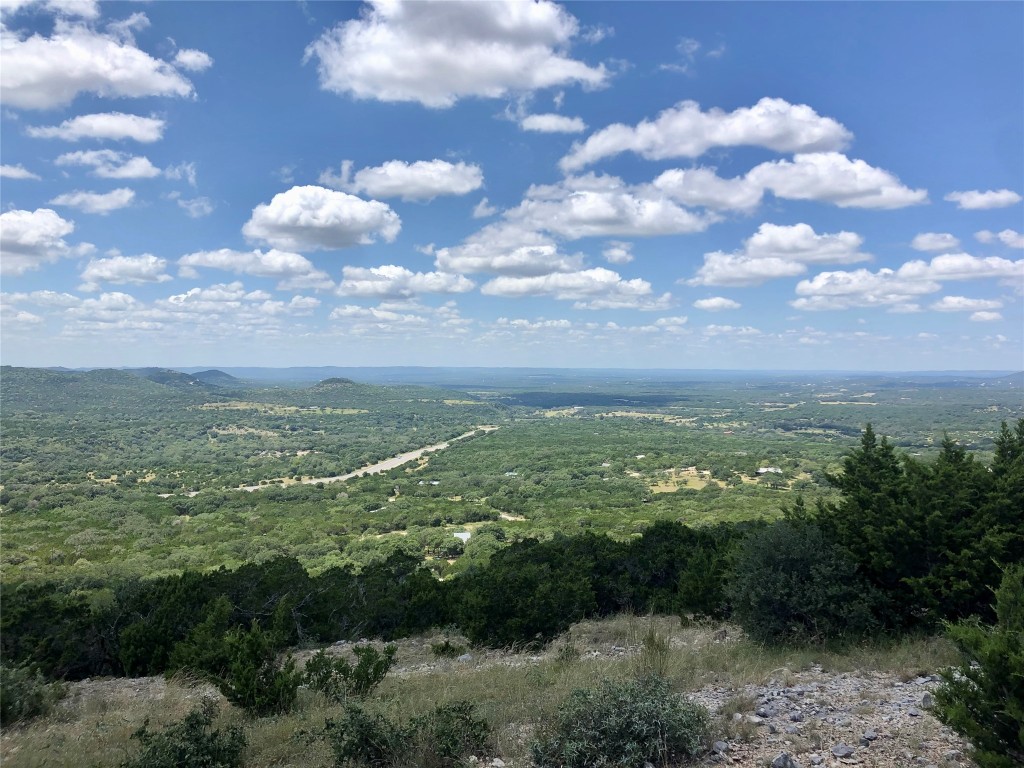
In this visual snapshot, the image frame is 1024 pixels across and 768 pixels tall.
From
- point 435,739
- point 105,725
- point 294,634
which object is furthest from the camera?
point 294,634

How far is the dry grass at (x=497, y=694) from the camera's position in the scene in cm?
537

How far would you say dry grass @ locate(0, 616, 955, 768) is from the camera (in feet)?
17.6

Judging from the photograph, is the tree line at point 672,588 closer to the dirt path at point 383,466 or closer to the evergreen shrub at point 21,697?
the evergreen shrub at point 21,697

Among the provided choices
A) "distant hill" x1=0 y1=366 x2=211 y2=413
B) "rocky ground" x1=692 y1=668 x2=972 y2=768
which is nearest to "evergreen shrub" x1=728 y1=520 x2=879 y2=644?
"rocky ground" x1=692 y1=668 x2=972 y2=768

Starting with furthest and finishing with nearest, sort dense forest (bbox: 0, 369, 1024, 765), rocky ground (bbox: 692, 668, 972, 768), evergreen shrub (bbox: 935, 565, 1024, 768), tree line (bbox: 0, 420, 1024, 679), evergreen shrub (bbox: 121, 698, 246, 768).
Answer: dense forest (bbox: 0, 369, 1024, 765) → tree line (bbox: 0, 420, 1024, 679) → evergreen shrub (bbox: 121, 698, 246, 768) → rocky ground (bbox: 692, 668, 972, 768) → evergreen shrub (bbox: 935, 565, 1024, 768)

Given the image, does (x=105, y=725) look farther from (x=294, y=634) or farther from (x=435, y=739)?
(x=294, y=634)

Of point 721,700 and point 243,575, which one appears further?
point 243,575

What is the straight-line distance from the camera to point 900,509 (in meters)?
9.07

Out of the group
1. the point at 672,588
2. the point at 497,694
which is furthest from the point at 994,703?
the point at 672,588

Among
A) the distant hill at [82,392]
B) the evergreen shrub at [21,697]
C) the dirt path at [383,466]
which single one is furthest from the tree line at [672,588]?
the distant hill at [82,392]

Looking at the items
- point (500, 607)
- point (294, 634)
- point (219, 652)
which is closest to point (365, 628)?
point (294, 634)

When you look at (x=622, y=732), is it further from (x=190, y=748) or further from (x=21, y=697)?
(x=21, y=697)

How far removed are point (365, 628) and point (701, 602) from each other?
8.26 metres

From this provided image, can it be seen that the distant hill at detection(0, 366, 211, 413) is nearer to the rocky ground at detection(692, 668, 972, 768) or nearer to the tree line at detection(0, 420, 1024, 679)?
the tree line at detection(0, 420, 1024, 679)
